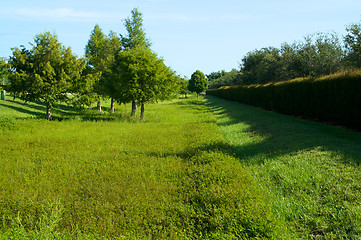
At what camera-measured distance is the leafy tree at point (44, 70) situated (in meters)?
17.2

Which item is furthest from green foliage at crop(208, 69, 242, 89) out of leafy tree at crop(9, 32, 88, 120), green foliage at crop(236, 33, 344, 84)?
leafy tree at crop(9, 32, 88, 120)

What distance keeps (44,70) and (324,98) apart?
60.7ft

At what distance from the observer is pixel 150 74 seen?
65.4 feet

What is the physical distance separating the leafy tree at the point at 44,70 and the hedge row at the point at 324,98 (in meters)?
16.8

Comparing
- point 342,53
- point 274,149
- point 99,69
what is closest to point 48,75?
point 99,69

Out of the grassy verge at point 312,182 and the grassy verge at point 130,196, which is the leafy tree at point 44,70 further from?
the grassy verge at point 312,182

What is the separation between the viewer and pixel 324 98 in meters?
14.6

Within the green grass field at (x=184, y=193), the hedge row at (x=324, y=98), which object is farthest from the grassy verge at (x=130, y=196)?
the hedge row at (x=324, y=98)

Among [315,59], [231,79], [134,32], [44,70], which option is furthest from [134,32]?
[231,79]

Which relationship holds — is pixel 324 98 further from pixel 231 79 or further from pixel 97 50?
pixel 231 79

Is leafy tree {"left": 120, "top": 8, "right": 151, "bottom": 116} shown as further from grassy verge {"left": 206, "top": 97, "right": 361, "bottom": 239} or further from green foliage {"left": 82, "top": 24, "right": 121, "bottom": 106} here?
grassy verge {"left": 206, "top": 97, "right": 361, "bottom": 239}

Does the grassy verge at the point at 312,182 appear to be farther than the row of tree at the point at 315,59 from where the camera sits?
No

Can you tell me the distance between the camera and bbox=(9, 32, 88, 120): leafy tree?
17.2 m

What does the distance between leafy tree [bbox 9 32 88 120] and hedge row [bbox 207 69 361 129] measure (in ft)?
55.2
